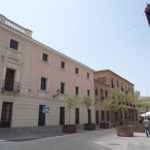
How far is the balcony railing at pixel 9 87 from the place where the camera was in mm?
17734

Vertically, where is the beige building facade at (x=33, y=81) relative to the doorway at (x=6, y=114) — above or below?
above

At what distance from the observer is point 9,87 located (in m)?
18.6

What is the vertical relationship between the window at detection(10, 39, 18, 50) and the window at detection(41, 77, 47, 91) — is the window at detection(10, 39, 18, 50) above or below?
above

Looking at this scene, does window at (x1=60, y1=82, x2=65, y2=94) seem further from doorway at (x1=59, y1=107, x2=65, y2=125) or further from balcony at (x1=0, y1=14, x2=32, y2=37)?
balcony at (x1=0, y1=14, x2=32, y2=37)

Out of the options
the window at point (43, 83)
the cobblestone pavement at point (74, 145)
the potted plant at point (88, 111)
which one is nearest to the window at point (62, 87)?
the potted plant at point (88, 111)

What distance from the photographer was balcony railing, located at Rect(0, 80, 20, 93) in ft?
58.2

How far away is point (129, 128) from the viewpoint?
17062 millimetres

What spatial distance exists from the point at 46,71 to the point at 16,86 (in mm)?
5091

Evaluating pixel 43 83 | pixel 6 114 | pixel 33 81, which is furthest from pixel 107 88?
pixel 6 114

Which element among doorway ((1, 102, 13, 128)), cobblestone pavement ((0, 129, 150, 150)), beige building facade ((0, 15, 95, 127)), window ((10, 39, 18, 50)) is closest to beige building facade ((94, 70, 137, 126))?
beige building facade ((0, 15, 95, 127))

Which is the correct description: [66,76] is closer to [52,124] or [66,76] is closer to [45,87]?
[45,87]

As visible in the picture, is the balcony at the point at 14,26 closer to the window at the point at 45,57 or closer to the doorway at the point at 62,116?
the window at the point at 45,57

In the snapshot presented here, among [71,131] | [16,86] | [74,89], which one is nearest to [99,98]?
[74,89]

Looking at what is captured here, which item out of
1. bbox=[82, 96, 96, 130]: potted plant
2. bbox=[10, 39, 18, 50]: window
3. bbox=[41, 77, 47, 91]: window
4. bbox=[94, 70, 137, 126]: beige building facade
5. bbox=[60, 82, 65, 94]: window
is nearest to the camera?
bbox=[10, 39, 18, 50]: window
